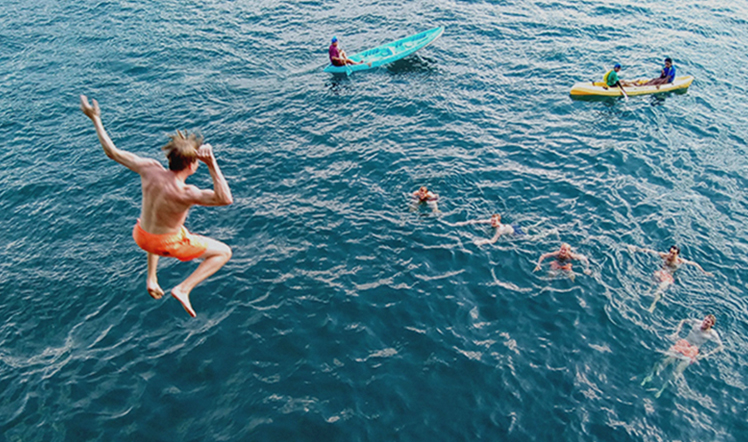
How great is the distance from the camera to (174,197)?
25.9ft

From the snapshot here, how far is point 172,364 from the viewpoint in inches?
545

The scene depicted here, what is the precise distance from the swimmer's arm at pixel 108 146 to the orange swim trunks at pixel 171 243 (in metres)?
1.17

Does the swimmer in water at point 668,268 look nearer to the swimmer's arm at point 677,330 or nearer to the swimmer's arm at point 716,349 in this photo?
the swimmer's arm at point 677,330

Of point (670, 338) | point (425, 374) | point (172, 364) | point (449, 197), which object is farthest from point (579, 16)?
point (172, 364)

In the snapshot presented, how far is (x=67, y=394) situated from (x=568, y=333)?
550 inches

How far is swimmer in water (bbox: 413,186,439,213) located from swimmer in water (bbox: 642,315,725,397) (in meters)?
8.82

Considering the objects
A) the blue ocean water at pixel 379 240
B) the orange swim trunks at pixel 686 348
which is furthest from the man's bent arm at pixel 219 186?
the orange swim trunks at pixel 686 348

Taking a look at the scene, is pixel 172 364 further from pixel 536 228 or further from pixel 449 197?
pixel 536 228

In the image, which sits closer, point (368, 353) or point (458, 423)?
point (458, 423)

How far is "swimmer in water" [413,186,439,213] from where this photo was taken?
755 inches

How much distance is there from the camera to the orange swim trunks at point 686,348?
46.3ft

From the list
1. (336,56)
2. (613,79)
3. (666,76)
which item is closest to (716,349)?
(613,79)

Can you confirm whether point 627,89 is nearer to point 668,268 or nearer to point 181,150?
point 668,268

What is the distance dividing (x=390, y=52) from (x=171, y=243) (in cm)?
2506
